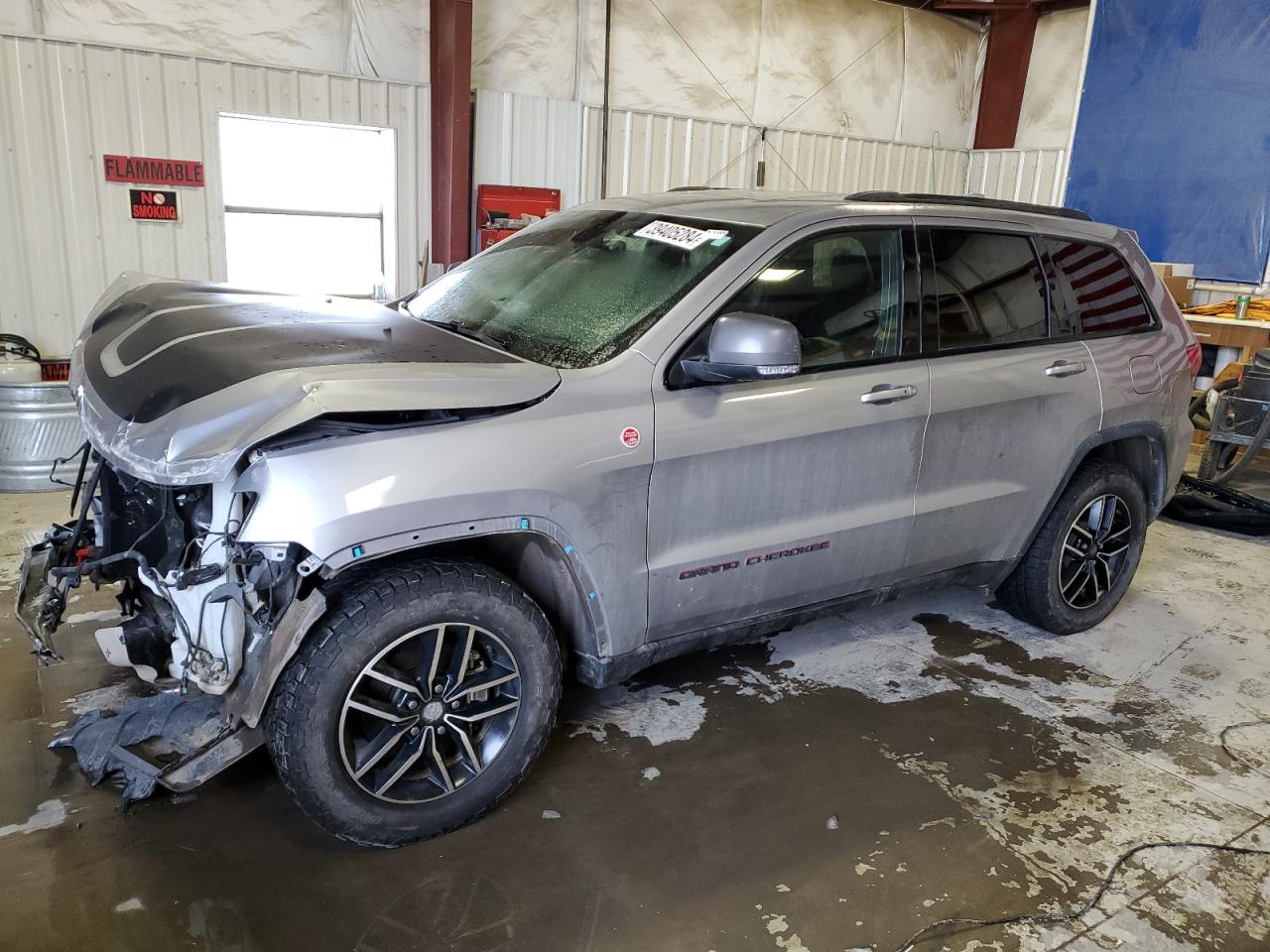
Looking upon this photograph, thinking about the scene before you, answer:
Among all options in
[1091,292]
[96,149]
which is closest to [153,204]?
[96,149]

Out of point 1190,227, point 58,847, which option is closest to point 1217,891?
point 58,847

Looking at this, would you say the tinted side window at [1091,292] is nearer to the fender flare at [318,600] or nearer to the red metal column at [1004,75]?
the fender flare at [318,600]

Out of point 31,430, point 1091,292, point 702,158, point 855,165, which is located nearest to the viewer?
point 1091,292

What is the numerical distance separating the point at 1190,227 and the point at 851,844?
8.85 metres

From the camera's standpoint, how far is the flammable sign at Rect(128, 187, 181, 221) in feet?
21.6

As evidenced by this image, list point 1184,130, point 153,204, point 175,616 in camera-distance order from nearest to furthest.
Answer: point 175,616
point 153,204
point 1184,130

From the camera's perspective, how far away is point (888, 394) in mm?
3113

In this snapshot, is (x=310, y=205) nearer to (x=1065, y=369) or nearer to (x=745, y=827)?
(x=1065, y=369)

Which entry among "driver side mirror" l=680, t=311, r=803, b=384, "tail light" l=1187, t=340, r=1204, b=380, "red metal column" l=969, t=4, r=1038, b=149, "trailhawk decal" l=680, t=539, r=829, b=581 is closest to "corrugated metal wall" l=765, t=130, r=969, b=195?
"red metal column" l=969, t=4, r=1038, b=149

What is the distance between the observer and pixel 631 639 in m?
2.81

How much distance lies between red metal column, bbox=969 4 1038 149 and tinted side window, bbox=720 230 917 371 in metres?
9.45

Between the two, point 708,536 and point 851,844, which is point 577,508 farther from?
point 851,844

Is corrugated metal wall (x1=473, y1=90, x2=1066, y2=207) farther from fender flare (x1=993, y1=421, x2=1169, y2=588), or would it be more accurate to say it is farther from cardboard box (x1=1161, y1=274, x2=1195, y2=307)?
fender flare (x1=993, y1=421, x2=1169, y2=588)

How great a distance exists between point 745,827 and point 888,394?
1.44 meters
